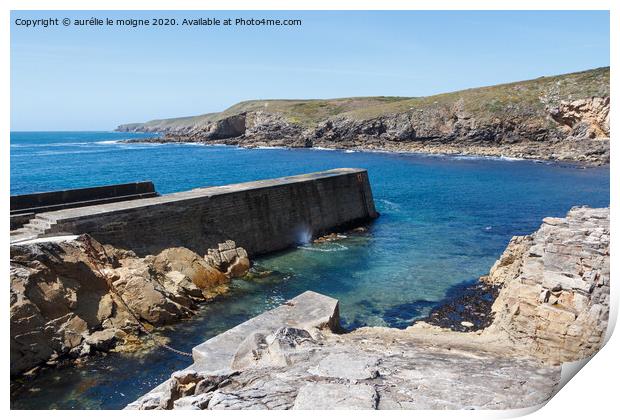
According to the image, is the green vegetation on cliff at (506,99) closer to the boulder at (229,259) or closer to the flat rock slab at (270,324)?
the boulder at (229,259)

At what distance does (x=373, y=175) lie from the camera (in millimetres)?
50375

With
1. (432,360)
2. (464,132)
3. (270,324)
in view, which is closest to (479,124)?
(464,132)

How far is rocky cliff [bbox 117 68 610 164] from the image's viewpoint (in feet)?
202

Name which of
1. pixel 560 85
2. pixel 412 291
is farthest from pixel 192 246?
pixel 560 85

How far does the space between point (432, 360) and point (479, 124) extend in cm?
7194

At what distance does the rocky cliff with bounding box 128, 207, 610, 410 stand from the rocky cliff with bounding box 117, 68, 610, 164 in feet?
173

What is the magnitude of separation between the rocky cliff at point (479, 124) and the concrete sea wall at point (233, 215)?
4146cm

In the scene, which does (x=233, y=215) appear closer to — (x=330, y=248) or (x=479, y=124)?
(x=330, y=248)

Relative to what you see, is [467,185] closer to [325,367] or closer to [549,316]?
[549,316]

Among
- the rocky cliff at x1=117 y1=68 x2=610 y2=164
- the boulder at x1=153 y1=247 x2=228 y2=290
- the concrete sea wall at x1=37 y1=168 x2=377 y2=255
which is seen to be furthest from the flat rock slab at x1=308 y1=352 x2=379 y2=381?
the rocky cliff at x1=117 y1=68 x2=610 y2=164

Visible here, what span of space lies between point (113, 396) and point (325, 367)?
572 centimetres

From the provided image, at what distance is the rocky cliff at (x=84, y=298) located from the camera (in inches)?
448

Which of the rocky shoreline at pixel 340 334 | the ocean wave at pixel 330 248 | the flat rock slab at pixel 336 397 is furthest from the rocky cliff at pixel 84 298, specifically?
the flat rock slab at pixel 336 397

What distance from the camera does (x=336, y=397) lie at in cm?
596
